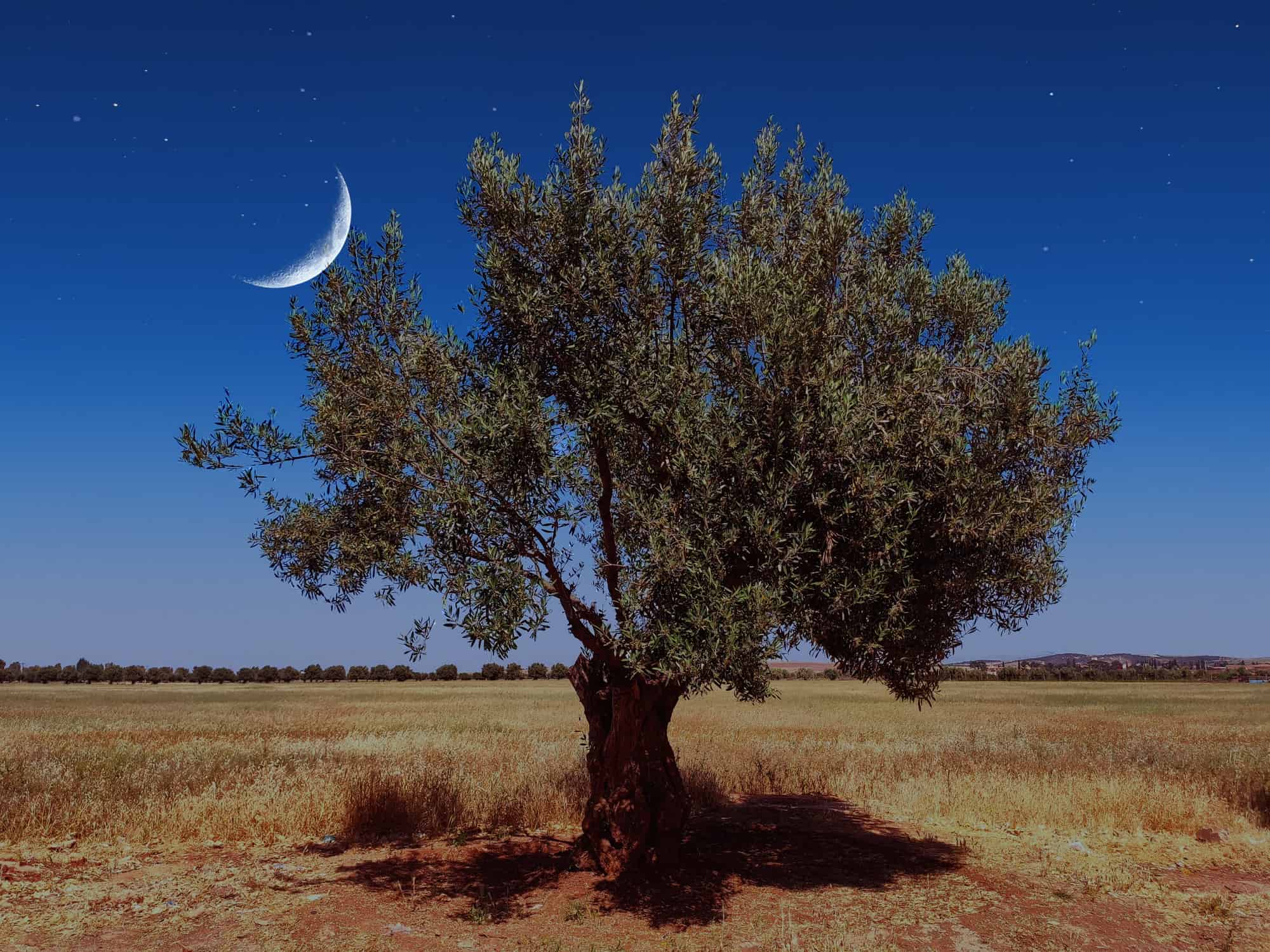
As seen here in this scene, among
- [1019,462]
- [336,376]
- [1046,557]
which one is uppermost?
[336,376]

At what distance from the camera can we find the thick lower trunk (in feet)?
51.5

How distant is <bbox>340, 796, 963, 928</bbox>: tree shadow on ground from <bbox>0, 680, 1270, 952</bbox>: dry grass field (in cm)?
8

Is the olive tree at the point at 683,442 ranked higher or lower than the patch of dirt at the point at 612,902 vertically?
higher

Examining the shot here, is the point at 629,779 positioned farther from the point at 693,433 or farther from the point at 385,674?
the point at 385,674

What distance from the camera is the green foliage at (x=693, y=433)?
12.3 metres

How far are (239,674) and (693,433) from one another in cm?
14694

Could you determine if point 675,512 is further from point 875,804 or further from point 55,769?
point 55,769

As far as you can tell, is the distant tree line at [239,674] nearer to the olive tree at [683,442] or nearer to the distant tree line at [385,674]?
the distant tree line at [385,674]

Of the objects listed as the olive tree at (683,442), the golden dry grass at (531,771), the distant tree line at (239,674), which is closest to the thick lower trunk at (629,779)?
the olive tree at (683,442)

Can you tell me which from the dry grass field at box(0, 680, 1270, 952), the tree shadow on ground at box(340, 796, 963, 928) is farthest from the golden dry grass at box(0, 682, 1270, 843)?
the tree shadow on ground at box(340, 796, 963, 928)

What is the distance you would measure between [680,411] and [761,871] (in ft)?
32.1

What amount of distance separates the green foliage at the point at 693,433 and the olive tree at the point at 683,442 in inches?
1.9

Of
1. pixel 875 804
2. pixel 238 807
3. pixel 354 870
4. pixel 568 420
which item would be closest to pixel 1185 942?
pixel 875 804

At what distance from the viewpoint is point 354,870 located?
16.6 m
